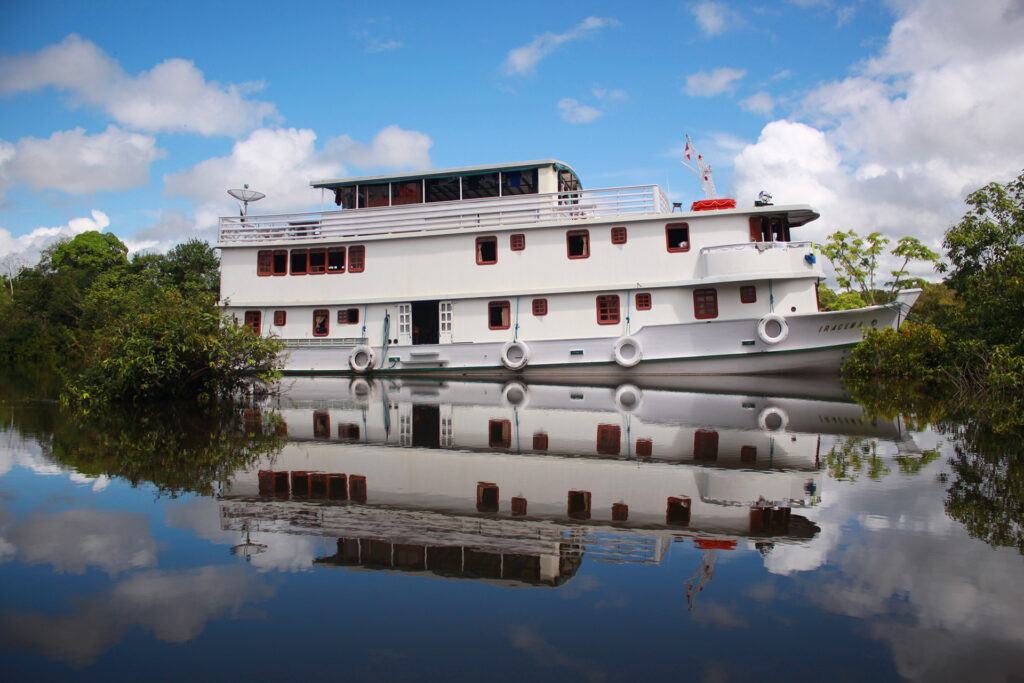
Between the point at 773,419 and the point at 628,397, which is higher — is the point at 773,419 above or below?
below

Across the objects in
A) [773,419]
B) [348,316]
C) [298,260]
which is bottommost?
[773,419]

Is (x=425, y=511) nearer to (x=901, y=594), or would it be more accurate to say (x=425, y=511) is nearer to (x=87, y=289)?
(x=901, y=594)

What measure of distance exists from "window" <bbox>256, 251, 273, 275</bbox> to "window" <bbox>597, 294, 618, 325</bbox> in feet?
38.0

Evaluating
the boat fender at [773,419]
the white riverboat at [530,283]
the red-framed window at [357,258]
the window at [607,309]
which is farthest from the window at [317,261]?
the boat fender at [773,419]

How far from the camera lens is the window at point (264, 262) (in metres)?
22.5

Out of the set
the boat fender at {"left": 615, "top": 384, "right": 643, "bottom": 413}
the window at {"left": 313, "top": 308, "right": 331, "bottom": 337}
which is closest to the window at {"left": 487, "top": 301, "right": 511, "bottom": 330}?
the boat fender at {"left": 615, "top": 384, "right": 643, "bottom": 413}

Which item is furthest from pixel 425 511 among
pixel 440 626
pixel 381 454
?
pixel 381 454

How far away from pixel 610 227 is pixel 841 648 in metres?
17.0

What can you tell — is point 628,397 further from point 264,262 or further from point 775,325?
Result: point 264,262

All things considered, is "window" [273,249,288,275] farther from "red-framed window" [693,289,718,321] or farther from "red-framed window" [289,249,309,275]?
"red-framed window" [693,289,718,321]

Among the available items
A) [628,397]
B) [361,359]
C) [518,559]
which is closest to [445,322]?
[361,359]

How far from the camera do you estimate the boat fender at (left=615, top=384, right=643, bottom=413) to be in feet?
40.2

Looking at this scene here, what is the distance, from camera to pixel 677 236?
1902cm

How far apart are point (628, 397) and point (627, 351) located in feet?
16.5
